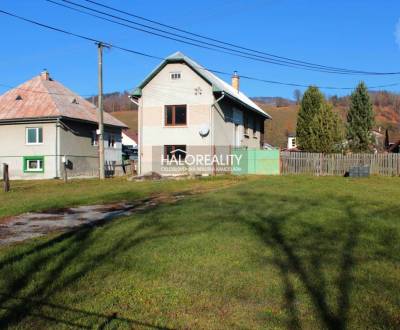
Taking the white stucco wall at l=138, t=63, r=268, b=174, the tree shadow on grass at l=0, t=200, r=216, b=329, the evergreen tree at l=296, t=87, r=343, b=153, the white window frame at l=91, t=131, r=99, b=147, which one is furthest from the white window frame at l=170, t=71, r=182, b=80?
the tree shadow on grass at l=0, t=200, r=216, b=329

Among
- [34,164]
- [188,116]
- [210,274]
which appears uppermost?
[188,116]

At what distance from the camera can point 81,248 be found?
278 inches

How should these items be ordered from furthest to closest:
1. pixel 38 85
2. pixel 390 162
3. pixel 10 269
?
pixel 38 85 → pixel 390 162 → pixel 10 269

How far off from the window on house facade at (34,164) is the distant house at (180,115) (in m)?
8.60

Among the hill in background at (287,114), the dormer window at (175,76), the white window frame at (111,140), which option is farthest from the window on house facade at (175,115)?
the hill in background at (287,114)

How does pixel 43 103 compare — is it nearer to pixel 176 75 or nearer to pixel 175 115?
pixel 175 115

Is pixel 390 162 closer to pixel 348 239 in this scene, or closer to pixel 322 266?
pixel 348 239

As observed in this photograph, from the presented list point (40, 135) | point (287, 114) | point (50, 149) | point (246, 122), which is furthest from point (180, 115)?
point (287, 114)

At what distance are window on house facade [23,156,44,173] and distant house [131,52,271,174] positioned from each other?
28.2ft

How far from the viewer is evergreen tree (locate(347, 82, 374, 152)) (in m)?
42.4

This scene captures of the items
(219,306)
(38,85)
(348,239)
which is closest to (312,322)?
(219,306)

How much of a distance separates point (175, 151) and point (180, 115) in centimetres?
223

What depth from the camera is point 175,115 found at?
28.0m

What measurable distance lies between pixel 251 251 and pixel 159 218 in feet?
10.8
